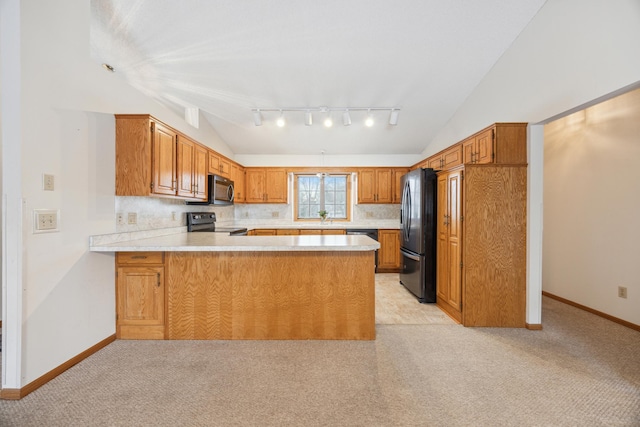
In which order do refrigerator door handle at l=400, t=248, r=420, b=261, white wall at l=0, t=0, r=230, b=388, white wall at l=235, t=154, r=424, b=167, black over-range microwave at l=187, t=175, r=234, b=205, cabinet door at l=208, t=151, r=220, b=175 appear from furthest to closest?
white wall at l=235, t=154, r=424, b=167, cabinet door at l=208, t=151, r=220, b=175, black over-range microwave at l=187, t=175, r=234, b=205, refrigerator door handle at l=400, t=248, r=420, b=261, white wall at l=0, t=0, r=230, b=388

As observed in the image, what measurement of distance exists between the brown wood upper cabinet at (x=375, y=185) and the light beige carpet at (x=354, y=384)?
339 centimetres

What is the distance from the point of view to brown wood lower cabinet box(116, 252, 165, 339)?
2.59 meters

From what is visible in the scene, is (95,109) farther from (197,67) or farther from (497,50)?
(497,50)

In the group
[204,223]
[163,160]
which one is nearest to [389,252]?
[204,223]

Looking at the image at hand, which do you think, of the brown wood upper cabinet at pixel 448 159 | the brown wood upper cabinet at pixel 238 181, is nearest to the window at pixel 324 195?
the brown wood upper cabinet at pixel 238 181

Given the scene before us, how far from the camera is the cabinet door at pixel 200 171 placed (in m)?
3.61

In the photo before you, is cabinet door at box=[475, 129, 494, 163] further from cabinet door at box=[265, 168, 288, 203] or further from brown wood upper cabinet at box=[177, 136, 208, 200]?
cabinet door at box=[265, 168, 288, 203]

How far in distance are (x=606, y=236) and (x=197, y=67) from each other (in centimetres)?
520

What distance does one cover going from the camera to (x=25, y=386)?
1833 mm

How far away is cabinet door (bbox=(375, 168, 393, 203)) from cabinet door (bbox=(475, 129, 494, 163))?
8.02ft

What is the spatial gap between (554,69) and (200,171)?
4.04 m

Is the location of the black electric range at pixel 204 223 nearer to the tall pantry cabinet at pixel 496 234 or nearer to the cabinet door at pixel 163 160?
the cabinet door at pixel 163 160

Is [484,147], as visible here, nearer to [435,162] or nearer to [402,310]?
[435,162]

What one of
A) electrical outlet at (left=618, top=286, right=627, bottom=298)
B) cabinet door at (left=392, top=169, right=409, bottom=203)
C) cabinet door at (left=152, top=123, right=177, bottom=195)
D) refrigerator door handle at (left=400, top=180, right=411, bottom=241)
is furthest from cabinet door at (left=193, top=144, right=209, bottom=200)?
electrical outlet at (left=618, top=286, right=627, bottom=298)
